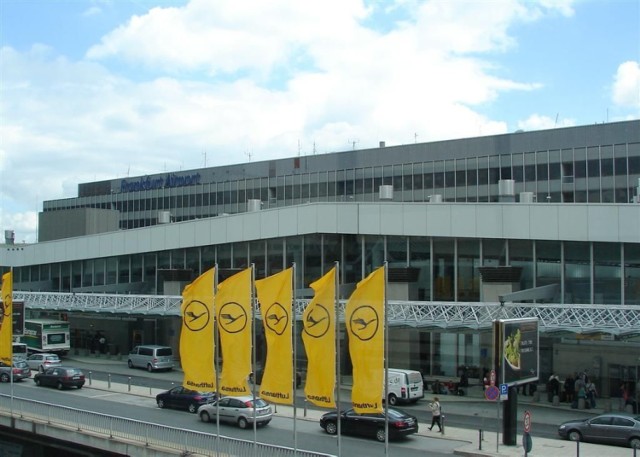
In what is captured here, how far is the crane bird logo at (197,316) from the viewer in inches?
1097

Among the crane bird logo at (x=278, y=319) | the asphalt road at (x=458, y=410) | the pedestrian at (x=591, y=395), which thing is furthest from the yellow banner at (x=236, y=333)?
the pedestrian at (x=591, y=395)

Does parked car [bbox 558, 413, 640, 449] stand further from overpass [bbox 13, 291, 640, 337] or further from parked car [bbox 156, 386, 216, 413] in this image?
parked car [bbox 156, 386, 216, 413]

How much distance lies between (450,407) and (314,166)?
47.1 meters

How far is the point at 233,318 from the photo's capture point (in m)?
27.2

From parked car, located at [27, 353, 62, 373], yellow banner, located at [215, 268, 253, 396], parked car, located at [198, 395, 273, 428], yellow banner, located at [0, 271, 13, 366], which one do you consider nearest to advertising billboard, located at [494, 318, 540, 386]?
yellow banner, located at [215, 268, 253, 396]

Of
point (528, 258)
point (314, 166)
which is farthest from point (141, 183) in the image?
point (528, 258)

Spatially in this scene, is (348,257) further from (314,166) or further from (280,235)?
(314,166)

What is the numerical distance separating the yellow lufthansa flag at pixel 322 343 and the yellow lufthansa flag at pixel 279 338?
131 cm

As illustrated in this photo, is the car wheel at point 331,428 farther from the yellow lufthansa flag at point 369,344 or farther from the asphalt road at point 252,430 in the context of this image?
the yellow lufthansa flag at point 369,344

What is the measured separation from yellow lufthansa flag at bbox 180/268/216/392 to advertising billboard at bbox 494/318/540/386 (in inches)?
450

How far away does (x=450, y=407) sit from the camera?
4022cm

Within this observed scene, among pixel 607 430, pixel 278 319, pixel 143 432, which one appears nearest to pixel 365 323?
pixel 278 319

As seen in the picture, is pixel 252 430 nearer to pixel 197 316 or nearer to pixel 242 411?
pixel 242 411

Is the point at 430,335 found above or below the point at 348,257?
below
